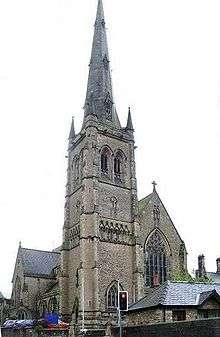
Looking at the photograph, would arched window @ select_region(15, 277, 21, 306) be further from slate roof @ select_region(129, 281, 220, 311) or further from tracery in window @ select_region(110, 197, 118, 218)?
slate roof @ select_region(129, 281, 220, 311)

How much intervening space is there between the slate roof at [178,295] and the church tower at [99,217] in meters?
17.6

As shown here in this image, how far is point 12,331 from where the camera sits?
4150 cm

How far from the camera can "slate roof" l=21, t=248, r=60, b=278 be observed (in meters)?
67.3

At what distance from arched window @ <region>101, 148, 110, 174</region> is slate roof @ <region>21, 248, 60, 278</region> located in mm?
20583

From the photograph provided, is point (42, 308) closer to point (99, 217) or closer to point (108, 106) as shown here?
point (99, 217)

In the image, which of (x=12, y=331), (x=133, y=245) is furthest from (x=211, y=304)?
(x=133, y=245)

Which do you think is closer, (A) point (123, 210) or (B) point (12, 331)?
(B) point (12, 331)

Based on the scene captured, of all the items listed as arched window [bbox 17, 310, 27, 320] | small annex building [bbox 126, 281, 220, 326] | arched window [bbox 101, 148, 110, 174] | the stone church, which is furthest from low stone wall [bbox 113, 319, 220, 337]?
arched window [bbox 17, 310, 27, 320]

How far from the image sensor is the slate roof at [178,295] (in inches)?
1070

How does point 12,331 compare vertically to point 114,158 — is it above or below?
below

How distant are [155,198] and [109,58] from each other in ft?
69.0

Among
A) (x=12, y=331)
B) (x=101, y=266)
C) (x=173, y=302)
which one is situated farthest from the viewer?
(x=101, y=266)

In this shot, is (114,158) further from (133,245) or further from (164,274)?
(164,274)

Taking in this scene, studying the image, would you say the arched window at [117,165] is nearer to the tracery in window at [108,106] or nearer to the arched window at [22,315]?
the tracery in window at [108,106]
